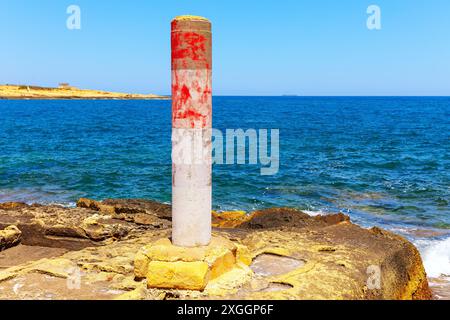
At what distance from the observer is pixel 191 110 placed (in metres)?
7.96

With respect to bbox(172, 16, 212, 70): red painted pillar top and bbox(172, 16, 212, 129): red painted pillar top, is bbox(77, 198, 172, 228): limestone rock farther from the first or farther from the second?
bbox(172, 16, 212, 70): red painted pillar top

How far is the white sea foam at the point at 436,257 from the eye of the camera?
43.5 feet

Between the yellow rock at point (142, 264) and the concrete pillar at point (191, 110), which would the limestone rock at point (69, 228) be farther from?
the concrete pillar at point (191, 110)

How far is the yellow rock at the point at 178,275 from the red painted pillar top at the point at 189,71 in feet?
7.34

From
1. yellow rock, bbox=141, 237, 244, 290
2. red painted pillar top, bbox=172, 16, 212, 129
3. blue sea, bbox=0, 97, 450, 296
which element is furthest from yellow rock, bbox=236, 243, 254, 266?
blue sea, bbox=0, 97, 450, 296

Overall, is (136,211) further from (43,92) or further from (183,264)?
(43,92)

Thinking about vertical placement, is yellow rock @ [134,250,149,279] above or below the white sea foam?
above

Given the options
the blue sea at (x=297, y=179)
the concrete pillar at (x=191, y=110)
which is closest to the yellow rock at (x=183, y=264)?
the concrete pillar at (x=191, y=110)

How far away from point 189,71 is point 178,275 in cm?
328

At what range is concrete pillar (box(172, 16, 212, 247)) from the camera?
7973mm

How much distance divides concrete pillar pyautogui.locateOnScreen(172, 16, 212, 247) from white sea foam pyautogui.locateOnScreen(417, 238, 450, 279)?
817 cm

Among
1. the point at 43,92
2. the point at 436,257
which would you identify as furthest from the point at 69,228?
the point at 43,92
